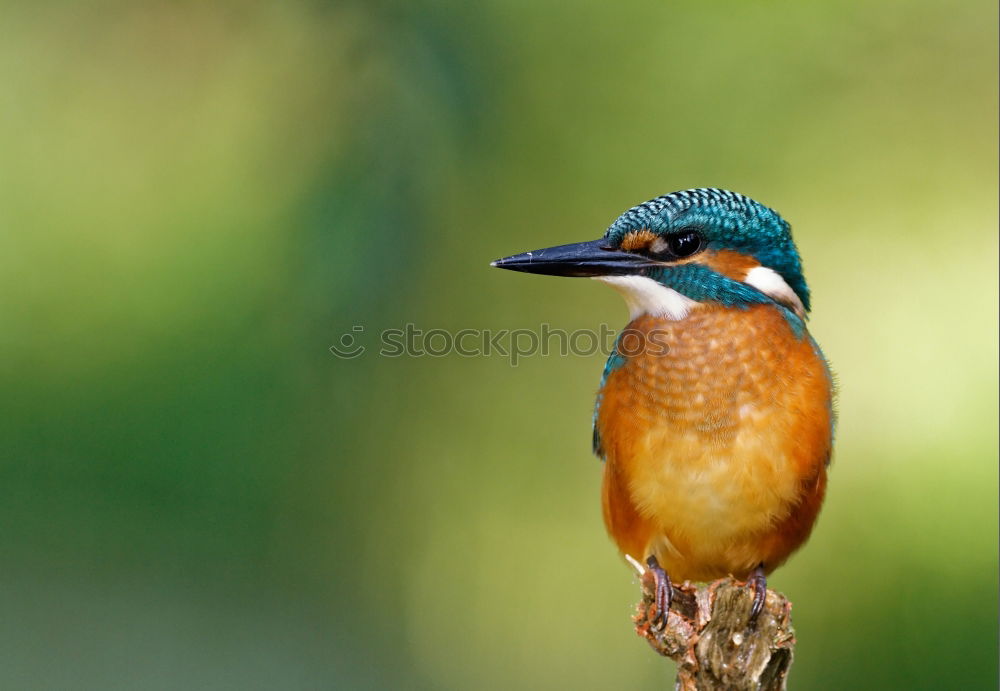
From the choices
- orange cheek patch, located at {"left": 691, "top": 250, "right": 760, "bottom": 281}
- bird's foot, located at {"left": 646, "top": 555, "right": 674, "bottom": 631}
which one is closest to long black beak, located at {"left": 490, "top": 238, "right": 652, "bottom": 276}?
orange cheek patch, located at {"left": 691, "top": 250, "right": 760, "bottom": 281}

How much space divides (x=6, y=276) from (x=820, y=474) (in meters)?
3.10

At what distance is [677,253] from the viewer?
289cm

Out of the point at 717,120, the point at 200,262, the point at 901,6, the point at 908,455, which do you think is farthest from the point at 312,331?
the point at 901,6

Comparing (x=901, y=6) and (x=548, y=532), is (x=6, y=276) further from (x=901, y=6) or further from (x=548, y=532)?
(x=901, y=6)

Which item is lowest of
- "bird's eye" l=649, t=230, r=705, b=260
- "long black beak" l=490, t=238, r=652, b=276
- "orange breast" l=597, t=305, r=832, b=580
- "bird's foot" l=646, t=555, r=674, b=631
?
"bird's foot" l=646, t=555, r=674, b=631

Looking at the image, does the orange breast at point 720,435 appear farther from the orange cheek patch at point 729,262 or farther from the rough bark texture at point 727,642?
the rough bark texture at point 727,642

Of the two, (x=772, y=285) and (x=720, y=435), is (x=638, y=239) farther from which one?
(x=720, y=435)

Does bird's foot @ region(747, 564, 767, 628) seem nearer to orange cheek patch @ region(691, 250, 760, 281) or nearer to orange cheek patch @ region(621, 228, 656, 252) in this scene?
orange cheek patch @ region(691, 250, 760, 281)

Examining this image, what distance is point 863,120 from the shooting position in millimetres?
4270

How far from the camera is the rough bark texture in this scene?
2.47 metres

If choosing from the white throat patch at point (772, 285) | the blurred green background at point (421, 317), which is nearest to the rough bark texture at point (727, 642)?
the white throat patch at point (772, 285)

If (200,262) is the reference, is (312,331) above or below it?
below

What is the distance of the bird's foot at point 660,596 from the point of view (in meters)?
2.57

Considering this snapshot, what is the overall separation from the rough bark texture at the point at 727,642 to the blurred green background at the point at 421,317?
1.25 meters
